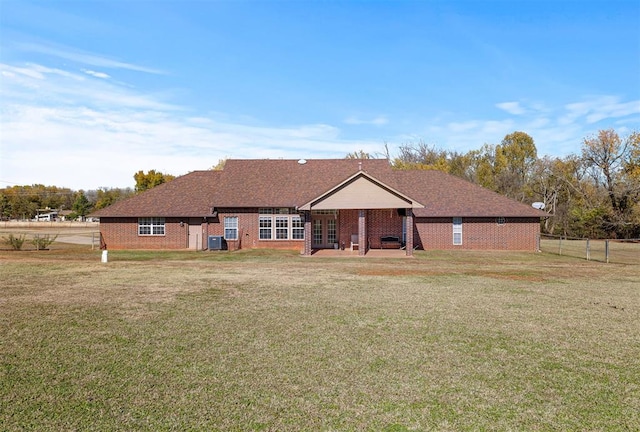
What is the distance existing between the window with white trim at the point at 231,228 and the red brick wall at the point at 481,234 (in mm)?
12058

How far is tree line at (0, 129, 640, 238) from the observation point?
1857 inches

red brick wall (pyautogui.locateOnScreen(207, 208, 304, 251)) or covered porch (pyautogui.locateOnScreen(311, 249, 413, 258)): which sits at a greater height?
red brick wall (pyautogui.locateOnScreen(207, 208, 304, 251))

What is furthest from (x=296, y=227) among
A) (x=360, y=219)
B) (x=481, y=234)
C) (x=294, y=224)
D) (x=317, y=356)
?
(x=317, y=356)

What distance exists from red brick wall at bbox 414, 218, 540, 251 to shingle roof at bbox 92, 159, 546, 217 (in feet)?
2.16

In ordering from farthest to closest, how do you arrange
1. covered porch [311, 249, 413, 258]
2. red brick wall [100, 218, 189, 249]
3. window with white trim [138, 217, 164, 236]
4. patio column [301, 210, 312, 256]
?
window with white trim [138, 217, 164, 236]
red brick wall [100, 218, 189, 249]
patio column [301, 210, 312, 256]
covered porch [311, 249, 413, 258]

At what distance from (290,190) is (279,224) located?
2695mm

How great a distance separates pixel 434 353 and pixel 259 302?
545 cm

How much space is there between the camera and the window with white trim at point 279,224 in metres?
31.1

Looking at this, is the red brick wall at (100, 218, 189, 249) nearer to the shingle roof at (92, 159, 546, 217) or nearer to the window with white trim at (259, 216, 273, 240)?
the shingle roof at (92, 159, 546, 217)

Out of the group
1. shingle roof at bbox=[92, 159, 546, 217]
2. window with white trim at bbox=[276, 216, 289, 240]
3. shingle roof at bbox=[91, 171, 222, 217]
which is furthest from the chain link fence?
shingle roof at bbox=[91, 171, 222, 217]

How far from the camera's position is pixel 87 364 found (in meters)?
7.22

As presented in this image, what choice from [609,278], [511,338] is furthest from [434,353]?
[609,278]

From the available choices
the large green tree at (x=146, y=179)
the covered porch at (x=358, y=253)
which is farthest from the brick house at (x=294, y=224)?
the large green tree at (x=146, y=179)

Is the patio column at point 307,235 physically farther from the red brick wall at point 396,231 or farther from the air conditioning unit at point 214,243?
the air conditioning unit at point 214,243
